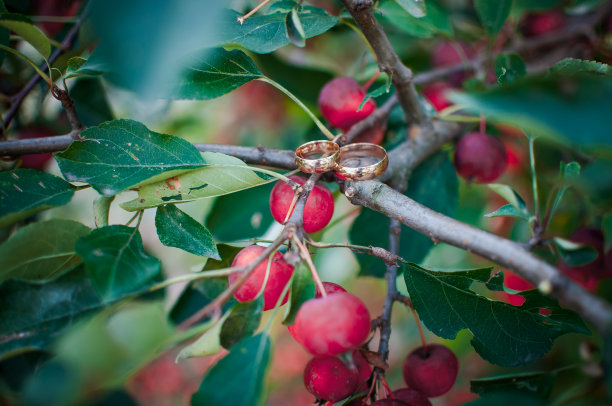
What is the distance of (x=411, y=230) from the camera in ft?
3.30

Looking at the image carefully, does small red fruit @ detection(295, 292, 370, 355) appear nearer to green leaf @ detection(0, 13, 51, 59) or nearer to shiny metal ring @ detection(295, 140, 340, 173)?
shiny metal ring @ detection(295, 140, 340, 173)

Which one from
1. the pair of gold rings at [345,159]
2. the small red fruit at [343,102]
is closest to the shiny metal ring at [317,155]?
the pair of gold rings at [345,159]

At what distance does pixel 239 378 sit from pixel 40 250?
379 millimetres

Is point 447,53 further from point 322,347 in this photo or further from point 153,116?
point 322,347

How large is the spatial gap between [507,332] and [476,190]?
0.99 metres

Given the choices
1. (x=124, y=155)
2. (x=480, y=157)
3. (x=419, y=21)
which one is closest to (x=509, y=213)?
(x=480, y=157)

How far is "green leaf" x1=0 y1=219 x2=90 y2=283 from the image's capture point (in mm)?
629

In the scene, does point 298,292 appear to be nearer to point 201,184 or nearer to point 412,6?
point 201,184

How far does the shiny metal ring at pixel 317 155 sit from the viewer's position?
66cm

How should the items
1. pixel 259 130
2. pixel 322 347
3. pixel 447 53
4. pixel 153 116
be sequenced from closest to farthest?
pixel 322 347, pixel 153 116, pixel 447 53, pixel 259 130

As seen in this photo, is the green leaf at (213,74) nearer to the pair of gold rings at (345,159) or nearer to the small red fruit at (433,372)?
the pair of gold rings at (345,159)

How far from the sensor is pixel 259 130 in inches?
81.0

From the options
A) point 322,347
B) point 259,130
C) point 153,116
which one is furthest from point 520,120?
point 259,130

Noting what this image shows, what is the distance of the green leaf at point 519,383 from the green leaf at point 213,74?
658 millimetres
